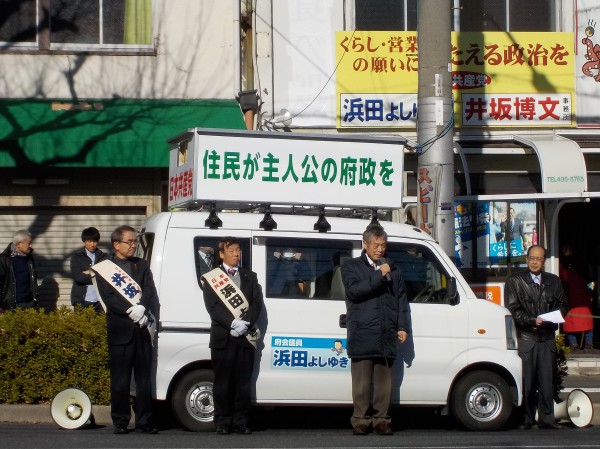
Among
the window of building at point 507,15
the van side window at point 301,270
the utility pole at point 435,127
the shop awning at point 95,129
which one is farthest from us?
the window of building at point 507,15

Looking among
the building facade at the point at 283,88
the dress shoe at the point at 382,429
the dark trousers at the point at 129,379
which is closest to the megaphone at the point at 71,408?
the dark trousers at the point at 129,379

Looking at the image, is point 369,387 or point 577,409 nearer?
point 369,387

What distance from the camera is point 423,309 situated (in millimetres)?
10148

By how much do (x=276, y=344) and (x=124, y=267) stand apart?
155 cm

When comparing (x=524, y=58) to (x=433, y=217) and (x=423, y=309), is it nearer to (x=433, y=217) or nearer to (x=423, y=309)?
(x=433, y=217)

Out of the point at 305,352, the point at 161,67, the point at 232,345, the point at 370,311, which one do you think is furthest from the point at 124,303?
the point at 161,67

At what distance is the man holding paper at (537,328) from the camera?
10.4 metres

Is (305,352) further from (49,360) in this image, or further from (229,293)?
(49,360)

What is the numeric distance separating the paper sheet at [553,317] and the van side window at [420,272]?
97 centimetres

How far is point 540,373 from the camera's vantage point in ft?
34.1

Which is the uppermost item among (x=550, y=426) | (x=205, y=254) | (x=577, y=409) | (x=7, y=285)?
(x=205, y=254)

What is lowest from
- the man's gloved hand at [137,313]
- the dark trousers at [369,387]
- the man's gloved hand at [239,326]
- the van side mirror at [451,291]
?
the dark trousers at [369,387]

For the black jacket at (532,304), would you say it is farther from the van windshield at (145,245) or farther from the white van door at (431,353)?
the van windshield at (145,245)

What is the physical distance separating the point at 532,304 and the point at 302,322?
2312mm
